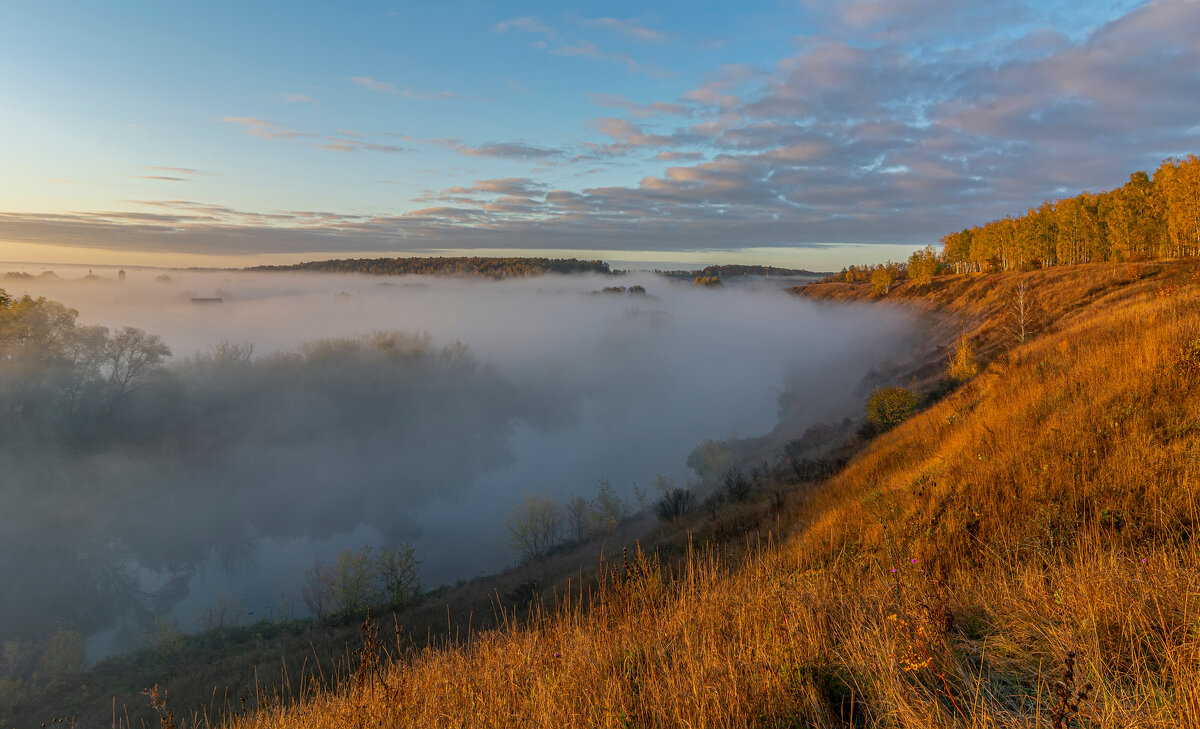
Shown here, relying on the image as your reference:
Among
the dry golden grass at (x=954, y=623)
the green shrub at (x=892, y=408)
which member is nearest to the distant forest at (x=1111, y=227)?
the green shrub at (x=892, y=408)

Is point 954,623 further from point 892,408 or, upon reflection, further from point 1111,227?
point 1111,227

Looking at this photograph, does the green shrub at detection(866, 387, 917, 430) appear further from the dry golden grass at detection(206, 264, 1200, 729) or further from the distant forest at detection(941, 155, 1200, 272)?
the distant forest at detection(941, 155, 1200, 272)

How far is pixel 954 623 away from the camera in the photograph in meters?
4.04

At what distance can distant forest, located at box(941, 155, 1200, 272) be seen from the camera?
54188 millimetres

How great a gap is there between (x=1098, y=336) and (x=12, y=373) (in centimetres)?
7499

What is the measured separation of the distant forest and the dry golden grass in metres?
69.1

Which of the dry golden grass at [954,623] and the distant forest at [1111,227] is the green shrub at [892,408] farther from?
the distant forest at [1111,227]

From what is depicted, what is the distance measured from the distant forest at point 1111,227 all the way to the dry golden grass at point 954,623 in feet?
227

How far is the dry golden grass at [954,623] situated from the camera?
10.4ft

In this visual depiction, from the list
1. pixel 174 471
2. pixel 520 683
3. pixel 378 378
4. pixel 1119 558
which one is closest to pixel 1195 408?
pixel 1119 558

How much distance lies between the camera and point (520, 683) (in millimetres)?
4590

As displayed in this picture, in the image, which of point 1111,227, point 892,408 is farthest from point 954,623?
point 1111,227

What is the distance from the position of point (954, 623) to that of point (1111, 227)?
304ft

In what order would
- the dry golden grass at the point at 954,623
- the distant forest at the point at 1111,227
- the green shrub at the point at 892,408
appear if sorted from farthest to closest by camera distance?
the distant forest at the point at 1111,227 → the green shrub at the point at 892,408 → the dry golden grass at the point at 954,623
